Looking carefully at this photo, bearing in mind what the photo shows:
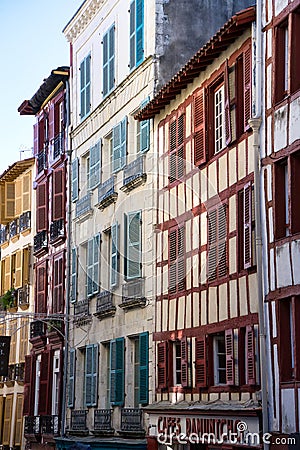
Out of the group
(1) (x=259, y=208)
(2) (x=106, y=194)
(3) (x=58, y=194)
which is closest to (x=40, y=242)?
(3) (x=58, y=194)

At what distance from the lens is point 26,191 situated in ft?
146

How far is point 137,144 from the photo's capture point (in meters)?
29.8

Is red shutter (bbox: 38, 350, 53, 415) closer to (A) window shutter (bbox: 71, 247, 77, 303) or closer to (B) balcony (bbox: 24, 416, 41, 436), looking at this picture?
(B) balcony (bbox: 24, 416, 41, 436)

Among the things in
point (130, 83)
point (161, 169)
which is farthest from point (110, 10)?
point (161, 169)

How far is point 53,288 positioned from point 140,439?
1139 cm

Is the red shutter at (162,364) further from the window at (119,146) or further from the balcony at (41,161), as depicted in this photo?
the balcony at (41,161)

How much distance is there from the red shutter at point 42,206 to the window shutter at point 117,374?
10.9 metres

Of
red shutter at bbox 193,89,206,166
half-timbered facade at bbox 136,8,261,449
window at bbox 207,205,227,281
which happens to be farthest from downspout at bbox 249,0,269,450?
red shutter at bbox 193,89,206,166

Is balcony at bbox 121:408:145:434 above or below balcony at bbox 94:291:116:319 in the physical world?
below

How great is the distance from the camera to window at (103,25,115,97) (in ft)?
108

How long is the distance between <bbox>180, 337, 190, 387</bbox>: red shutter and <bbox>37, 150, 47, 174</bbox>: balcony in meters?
16.8

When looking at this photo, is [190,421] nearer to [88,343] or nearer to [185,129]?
[185,129]

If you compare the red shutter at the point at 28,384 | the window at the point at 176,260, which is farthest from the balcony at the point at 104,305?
the red shutter at the point at 28,384

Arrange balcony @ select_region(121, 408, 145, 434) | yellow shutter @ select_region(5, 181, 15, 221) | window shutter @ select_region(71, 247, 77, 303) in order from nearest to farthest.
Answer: balcony @ select_region(121, 408, 145, 434) → window shutter @ select_region(71, 247, 77, 303) → yellow shutter @ select_region(5, 181, 15, 221)
